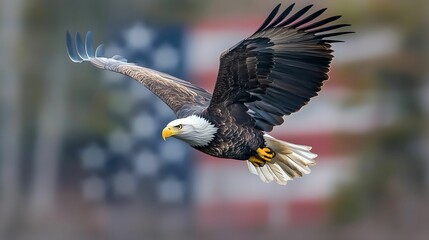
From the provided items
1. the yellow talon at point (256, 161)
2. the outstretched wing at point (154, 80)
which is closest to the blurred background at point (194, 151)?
the outstretched wing at point (154, 80)

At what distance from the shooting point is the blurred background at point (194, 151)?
21328mm

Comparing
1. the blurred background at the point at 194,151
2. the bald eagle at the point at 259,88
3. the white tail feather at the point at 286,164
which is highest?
the bald eagle at the point at 259,88

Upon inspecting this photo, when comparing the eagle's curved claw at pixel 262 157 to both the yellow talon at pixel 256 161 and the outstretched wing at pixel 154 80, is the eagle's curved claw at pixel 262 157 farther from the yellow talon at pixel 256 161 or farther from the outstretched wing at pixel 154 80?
the outstretched wing at pixel 154 80

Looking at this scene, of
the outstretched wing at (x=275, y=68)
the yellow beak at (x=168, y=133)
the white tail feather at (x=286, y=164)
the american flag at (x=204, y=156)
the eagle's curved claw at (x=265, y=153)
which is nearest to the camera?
the outstretched wing at (x=275, y=68)

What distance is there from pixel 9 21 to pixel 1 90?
40.2 inches

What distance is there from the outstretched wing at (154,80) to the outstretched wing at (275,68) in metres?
0.55

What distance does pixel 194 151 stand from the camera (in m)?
21.8

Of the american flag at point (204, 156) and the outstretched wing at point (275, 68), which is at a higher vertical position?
the outstretched wing at point (275, 68)

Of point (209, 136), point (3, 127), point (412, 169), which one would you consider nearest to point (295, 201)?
point (412, 169)

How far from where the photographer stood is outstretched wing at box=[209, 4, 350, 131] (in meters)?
11.4

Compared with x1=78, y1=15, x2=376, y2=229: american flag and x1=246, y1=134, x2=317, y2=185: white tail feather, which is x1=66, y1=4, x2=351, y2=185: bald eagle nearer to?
x1=246, y1=134, x2=317, y2=185: white tail feather

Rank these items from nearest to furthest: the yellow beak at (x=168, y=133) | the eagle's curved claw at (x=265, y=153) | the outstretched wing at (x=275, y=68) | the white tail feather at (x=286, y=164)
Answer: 1. the outstretched wing at (x=275, y=68)
2. the yellow beak at (x=168, y=133)
3. the eagle's curved claw at (x=265, y=153)
4. the white tail feather at (x=286, y=164)

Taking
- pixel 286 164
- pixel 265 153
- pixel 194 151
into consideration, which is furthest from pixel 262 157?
pixel 194 151

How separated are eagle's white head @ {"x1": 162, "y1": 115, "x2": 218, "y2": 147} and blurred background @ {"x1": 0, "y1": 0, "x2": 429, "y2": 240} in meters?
8.07
